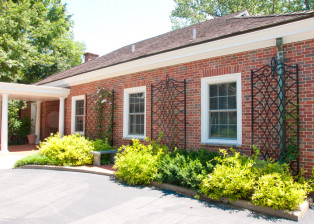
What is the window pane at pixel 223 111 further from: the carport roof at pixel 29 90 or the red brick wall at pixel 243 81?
the carport roof at pixel 29 90

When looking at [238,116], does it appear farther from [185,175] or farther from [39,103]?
[39,103]

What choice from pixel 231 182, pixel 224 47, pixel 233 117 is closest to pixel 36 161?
pixel 233 117

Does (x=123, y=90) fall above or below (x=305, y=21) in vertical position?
below

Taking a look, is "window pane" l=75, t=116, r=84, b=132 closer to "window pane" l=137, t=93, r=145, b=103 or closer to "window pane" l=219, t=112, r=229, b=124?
"window pane" l=137, t=93, r=145, b=103

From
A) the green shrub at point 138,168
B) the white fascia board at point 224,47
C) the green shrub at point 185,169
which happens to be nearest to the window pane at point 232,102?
the white fascia board at point 224,47

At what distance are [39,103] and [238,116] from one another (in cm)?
1358

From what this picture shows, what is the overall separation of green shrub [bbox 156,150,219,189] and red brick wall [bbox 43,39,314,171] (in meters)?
1.17

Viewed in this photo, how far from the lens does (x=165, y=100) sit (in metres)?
7.98

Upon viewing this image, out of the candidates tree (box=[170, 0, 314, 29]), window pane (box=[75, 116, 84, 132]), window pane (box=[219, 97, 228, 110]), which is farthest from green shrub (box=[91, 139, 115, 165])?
tree (box=[170, 0, 314, 29])

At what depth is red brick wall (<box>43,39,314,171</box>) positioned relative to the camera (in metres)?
5.30

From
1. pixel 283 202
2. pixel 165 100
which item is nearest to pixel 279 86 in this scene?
pixel 283 202

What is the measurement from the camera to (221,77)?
22.1ft

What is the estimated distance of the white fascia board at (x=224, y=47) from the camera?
17.7 ft

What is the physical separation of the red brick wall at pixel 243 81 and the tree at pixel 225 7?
20.1 meters
